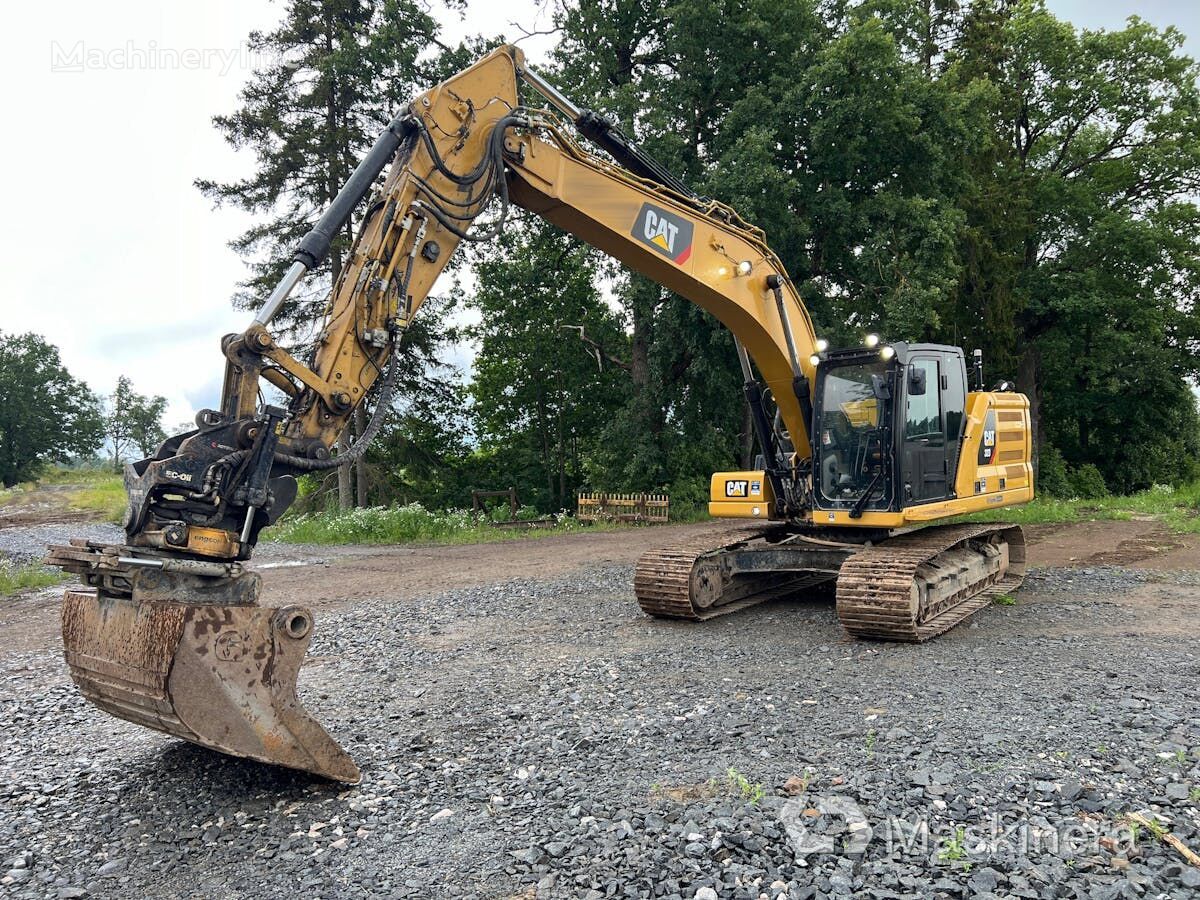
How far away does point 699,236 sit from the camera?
23.6ft

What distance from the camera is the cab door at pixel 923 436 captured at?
7.20 metres

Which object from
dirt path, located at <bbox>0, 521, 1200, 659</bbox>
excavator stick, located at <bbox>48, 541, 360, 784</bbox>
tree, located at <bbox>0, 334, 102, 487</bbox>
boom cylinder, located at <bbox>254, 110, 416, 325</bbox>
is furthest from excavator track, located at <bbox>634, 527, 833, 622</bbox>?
tree, located at <bbox>0, 334, 102, 487</bbox>

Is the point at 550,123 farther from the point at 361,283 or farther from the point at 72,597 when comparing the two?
the point at 72,597

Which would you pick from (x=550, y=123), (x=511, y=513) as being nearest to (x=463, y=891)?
(x=550, y=123)

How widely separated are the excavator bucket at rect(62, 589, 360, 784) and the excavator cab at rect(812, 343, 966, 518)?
5064 millimetres

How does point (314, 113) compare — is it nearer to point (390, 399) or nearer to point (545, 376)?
point (545, 376)

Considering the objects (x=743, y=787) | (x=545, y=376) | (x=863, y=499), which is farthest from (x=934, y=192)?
(x=743, y=787)

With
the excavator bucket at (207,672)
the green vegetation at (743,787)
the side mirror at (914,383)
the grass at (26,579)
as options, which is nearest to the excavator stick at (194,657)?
the excavator bucket at (207,672)

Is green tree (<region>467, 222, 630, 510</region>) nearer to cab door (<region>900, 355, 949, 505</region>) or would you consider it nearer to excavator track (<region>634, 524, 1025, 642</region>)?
excavator track (<region>634, 524, 1025, 642</region>)

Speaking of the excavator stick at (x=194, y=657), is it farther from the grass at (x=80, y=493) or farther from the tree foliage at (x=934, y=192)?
the grass at (x=80, y=493)

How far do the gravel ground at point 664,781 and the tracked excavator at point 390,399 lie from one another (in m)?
0.47

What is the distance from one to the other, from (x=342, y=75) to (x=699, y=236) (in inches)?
668

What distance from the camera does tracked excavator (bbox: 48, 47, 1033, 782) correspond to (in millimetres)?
3881

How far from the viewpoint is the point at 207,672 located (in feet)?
12.3
